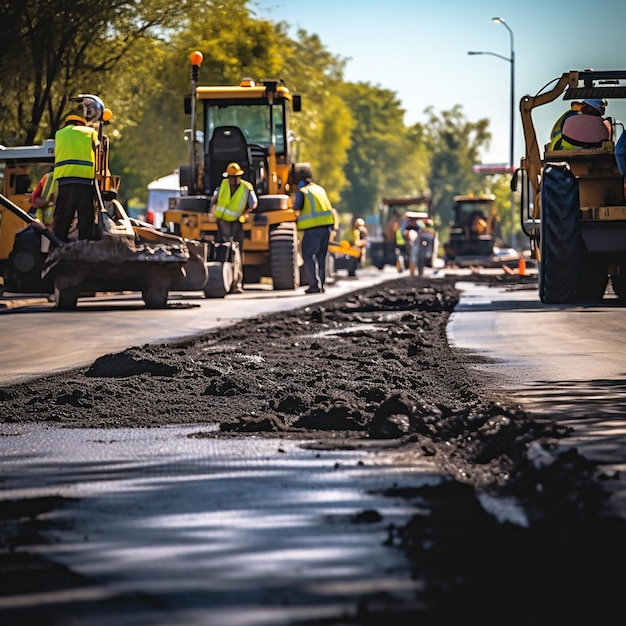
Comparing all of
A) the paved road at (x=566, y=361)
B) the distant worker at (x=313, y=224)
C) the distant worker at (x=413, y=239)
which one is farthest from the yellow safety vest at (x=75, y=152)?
the distant worker at (x=413, y=239)

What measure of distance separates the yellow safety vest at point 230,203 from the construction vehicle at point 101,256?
4.31 meters

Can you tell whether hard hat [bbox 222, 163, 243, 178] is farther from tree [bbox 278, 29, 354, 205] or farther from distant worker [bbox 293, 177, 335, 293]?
tree [bbox 278, 29, 354, 205]

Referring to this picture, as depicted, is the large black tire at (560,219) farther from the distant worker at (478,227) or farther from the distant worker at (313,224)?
the distant worker at (478,227)

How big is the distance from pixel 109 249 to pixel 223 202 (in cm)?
761

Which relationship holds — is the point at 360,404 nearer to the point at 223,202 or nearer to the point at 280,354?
the point at 280,354

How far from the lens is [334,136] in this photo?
323ft

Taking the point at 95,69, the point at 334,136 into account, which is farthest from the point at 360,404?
the point at 334,136

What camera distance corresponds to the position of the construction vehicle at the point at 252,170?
29.1 meters

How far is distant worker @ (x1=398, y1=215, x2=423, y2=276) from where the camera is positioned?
47.8 meters

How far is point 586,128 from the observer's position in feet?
64.9

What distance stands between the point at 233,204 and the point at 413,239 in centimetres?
2092

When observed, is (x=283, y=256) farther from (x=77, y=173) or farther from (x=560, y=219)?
(x=560, y=219)

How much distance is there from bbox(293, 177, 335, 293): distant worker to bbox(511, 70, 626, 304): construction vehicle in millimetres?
7198

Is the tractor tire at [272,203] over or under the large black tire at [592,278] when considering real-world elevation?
over
